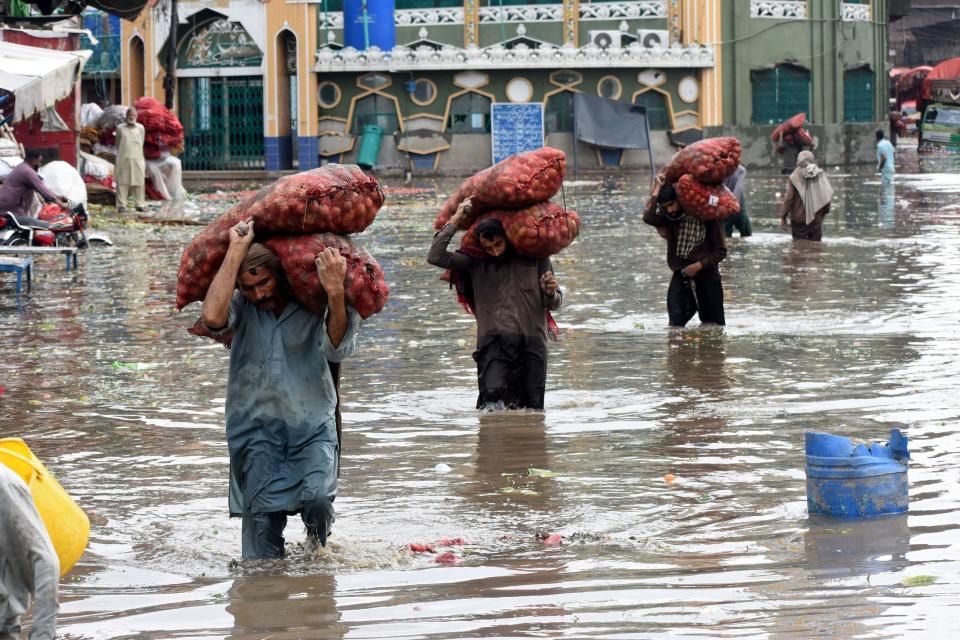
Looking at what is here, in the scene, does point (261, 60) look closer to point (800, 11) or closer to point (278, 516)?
point (800, 11)

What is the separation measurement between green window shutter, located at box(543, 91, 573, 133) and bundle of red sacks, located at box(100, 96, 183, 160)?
14.3m

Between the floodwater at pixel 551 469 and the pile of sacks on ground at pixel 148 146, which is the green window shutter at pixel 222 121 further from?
the floodwater at pixel 551 469

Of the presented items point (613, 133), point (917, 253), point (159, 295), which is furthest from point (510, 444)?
point (613, 133)

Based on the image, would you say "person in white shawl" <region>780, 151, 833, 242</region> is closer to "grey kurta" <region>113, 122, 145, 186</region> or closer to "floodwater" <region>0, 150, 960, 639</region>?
"floodwater" <region>0, 150, 960, 639</region>

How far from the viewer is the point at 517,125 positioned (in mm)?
39875

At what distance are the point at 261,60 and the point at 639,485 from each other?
34764 mm

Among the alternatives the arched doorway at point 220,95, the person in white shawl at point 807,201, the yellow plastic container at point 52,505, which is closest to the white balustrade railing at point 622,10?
the arched doorway at point 220,95

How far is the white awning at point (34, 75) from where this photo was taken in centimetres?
1877

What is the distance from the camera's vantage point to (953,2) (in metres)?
68.8

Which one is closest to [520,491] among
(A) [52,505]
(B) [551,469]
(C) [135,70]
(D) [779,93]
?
(B) [551,469]

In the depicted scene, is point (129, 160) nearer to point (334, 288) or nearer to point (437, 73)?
point (437, 73)

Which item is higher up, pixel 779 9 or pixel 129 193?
pixel 779 9

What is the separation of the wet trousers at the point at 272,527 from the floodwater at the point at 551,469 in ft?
0.22

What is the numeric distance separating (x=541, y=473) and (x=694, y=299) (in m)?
5.09
